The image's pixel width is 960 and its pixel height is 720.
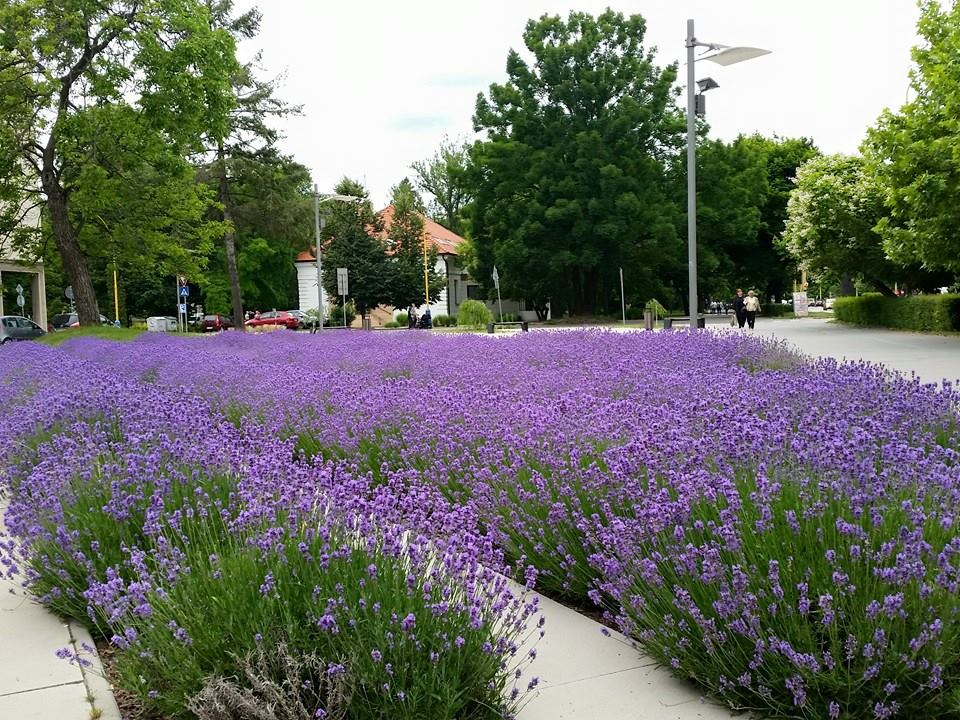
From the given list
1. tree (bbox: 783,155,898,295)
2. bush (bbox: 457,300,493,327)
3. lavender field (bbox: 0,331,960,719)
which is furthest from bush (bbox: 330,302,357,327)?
lavender field (bbox: 0,331,960,719)

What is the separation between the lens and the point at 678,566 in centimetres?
333

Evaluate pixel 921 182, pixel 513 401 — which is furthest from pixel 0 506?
pixel 921 182

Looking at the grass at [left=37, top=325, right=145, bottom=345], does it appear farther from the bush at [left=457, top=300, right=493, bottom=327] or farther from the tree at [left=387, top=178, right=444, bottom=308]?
the tree at [left=387, top=178, right=444, bottom=308]

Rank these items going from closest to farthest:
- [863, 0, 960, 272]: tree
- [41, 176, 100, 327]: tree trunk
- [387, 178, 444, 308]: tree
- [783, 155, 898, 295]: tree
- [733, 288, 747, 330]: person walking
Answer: [863, 0, 960, 272]: tree → [41, 176, 100, 327]: tree trunk → [783, 155, 898, 295]: tree → [733, 288, 747, 330]: person walking → [387, 178, 444, 308]: tree

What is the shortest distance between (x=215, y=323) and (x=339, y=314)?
852 centimetres

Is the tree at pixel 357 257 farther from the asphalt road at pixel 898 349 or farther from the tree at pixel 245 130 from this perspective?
the asphalt road at pixel 898 349

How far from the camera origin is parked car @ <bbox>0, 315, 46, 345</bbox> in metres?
38.2

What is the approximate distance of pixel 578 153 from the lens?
45188 mm

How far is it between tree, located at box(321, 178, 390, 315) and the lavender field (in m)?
54.6

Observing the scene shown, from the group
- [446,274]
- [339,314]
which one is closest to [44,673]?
[339,314]

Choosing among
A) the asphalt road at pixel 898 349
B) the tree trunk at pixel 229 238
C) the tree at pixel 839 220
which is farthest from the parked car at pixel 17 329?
the tree at pixel 839 220

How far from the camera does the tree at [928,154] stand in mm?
21172

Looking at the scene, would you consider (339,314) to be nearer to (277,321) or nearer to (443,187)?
(277,321)

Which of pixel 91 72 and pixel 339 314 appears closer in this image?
pixel 91 72
